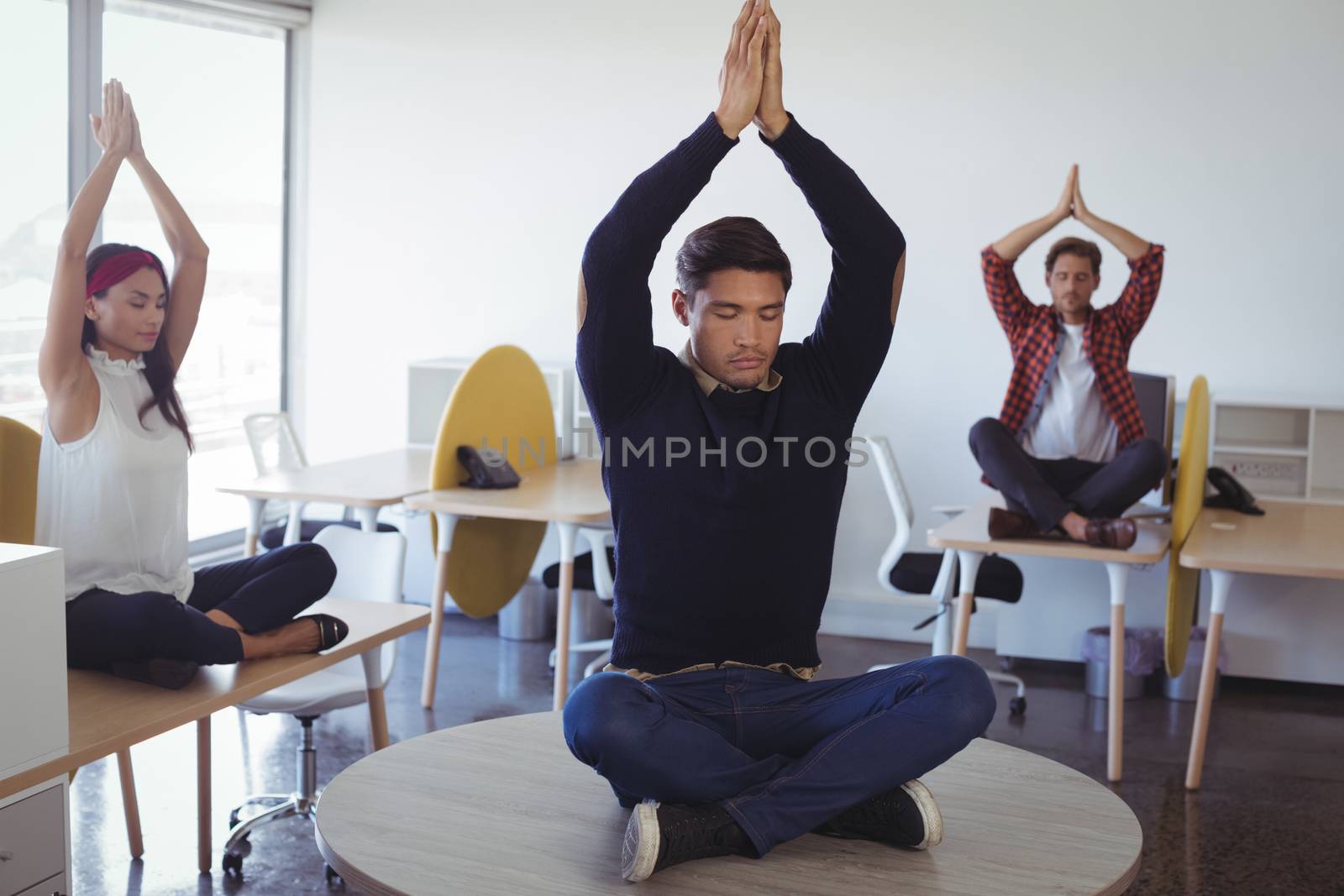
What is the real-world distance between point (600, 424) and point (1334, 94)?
13.5ft

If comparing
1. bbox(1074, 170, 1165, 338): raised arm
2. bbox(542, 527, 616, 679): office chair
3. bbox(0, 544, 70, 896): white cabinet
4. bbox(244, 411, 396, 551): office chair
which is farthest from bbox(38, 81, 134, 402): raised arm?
bbox(1074, 170, 1165, 338): raised arm

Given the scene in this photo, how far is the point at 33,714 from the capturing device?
2107mm

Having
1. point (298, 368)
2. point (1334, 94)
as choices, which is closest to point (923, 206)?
point (1334, 94)

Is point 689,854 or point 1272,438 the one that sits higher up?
point 1272,438

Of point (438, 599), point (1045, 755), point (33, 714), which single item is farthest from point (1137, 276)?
point (33, 714)

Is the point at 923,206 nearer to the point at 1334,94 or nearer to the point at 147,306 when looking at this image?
the point at 1334,94

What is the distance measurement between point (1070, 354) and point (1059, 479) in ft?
1.43

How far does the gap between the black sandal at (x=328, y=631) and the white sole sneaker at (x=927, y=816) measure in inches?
59.1

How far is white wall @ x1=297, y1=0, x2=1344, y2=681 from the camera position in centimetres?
505

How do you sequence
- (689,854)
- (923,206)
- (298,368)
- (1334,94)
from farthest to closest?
(298,368) → (923,206) → (1334,94) → (689,854)

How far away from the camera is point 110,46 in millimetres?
5199

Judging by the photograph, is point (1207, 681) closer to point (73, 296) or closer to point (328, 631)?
point (328, 631)

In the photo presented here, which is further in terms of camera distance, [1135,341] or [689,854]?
[1135,341]

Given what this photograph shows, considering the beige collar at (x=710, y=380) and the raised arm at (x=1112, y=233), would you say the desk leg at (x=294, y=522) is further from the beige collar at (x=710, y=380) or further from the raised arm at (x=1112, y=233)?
the beige collar at (x=710, y=380)
